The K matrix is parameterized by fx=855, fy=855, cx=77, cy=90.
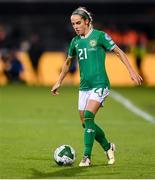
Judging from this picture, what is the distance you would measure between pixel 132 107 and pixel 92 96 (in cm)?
1167

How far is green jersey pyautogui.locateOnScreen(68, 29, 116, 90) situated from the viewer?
39.7 feet

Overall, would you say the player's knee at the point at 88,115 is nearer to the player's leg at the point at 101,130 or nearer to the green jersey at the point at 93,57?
the player's leg at the point at 101,130

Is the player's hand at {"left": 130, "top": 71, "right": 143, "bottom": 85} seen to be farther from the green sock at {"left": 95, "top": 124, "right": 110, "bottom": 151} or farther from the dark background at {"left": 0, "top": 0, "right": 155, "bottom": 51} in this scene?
the dark background at {"left": 0, "top": 0, "right": 155, "bottom": 51}

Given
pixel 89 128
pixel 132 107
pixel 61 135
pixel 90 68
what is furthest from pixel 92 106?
pixel 132 107

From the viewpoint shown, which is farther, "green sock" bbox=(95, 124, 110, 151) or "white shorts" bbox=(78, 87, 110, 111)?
"green sock" bbox=(95, 124, 110, 151)

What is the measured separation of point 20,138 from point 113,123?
12.6ft

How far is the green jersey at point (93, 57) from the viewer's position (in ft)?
39.7

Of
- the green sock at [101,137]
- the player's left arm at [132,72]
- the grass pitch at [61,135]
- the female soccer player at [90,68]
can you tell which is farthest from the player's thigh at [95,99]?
the grass pitch at [61,135]

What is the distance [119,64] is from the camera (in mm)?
34000

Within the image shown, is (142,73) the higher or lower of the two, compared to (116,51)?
lower

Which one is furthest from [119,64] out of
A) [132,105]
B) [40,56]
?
[132,105]

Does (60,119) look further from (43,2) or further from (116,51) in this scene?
(43,2)

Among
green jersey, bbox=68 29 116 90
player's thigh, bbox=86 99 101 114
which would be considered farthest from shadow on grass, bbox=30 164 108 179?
green jersey, bbox=68 29 116 90

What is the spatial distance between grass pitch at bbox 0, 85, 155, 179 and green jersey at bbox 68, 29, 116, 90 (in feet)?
3.92
